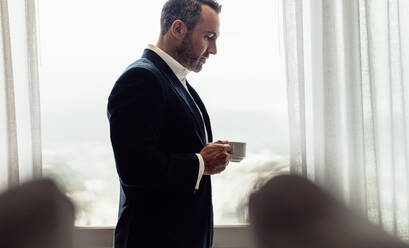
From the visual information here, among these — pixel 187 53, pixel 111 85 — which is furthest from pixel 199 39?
pixel 111 85

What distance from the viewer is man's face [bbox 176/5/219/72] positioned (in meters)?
1.18

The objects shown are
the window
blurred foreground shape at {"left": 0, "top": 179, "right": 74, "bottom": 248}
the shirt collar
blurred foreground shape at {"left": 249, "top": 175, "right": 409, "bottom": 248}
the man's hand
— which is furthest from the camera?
the window

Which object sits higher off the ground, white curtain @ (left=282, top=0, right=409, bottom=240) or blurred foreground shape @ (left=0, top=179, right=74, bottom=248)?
white curtain @ (left=282, top=0, right=409, bottom=240)

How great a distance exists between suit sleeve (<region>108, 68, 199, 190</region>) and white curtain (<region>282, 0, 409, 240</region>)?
858mm

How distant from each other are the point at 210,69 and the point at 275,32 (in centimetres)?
34

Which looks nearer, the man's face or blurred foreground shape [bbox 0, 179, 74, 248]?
the man's face

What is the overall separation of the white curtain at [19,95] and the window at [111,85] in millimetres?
96

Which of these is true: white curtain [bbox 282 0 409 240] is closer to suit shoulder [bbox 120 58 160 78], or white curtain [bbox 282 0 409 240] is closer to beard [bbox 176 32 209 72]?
beard [bbox 176 32 209 72]

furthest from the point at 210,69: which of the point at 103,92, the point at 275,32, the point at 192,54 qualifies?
the point at 192,54

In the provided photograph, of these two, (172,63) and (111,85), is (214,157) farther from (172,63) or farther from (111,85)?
(111,85)

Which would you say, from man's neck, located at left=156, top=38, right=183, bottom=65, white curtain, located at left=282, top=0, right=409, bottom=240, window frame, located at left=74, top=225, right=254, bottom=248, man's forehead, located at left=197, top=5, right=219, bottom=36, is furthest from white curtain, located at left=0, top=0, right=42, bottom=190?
white curtain, located at left=282, top=0, right=409, bottom=240

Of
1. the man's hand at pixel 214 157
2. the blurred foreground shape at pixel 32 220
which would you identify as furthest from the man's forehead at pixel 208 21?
the blurred foreground shape at pixel 32 220

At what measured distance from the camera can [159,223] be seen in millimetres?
997

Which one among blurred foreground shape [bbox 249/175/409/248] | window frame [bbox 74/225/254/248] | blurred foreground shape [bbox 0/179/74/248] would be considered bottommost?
window frame [bbox 74/225/254/248]
